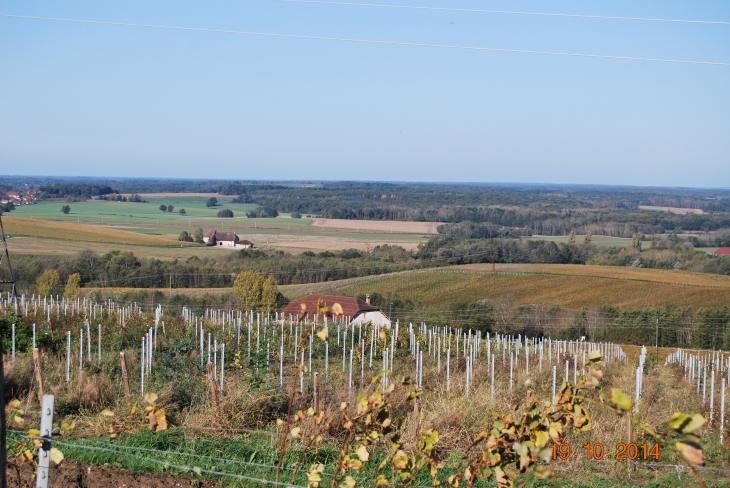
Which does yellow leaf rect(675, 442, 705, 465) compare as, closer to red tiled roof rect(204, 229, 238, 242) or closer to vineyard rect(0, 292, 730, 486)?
vineyard rect(0, 292, 730, 486)

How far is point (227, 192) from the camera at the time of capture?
11006cm

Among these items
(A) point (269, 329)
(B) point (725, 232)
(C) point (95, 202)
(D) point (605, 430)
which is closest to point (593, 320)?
(A) point (269, 329)

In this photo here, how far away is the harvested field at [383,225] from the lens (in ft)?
240

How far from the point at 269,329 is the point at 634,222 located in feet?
247

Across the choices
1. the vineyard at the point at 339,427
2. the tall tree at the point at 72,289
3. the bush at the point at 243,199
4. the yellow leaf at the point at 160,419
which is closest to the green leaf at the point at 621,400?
the vineyard at the point at 339,427

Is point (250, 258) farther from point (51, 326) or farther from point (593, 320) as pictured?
point (51, 326)

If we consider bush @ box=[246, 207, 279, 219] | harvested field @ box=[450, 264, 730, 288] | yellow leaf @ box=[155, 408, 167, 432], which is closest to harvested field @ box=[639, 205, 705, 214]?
bush @ box=[246, 207, 279, 219]

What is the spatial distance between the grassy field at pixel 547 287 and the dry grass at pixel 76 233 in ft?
69.5

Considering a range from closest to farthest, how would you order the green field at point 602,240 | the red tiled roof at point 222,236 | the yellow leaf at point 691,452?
the yellow leaf at point 691,452
the red tiled roof at point 222,236
the green field at point 602,240

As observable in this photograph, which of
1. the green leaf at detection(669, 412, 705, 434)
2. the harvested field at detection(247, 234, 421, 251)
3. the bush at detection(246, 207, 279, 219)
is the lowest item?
the harvested field at detection(247, 234, 421, 251)

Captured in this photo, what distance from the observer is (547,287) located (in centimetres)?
3925

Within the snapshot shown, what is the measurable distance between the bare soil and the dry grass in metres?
47.9

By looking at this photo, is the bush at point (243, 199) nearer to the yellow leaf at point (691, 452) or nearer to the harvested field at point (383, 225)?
the harvested field at point (383, 225)

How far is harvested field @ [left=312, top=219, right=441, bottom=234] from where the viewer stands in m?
73.2
